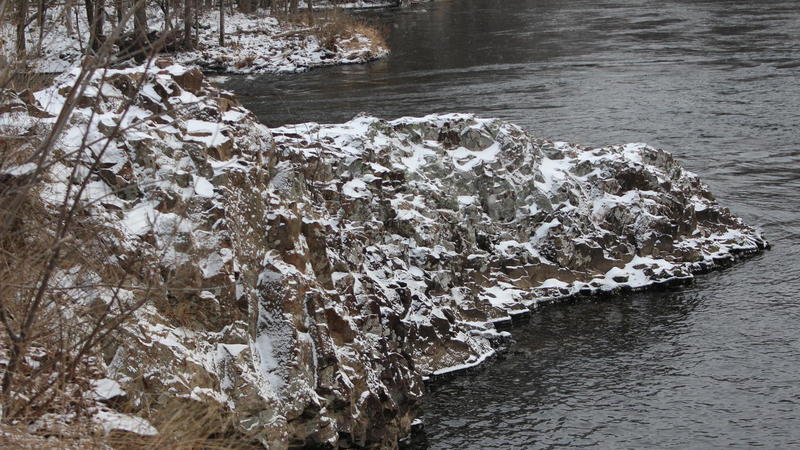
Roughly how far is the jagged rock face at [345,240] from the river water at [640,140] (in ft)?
3.09

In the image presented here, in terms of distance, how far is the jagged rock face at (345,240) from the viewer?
998 centimetres

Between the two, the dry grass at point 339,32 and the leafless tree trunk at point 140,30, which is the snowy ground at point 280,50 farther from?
the leafless tree trunk at point 140,30

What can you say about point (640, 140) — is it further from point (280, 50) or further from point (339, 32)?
point (339, 32)

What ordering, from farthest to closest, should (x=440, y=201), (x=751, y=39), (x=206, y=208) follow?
(x=751, y=39)
(x=440, y=201)
(x=206, y=208)

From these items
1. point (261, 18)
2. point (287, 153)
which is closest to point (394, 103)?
point (287, 153)

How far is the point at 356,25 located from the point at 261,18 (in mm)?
7989

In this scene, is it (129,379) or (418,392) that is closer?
(129,379)

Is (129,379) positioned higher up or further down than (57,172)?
further down

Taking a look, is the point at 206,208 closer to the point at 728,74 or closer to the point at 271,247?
the point at 271,247

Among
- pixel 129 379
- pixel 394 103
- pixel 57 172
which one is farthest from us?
pixel 394 103

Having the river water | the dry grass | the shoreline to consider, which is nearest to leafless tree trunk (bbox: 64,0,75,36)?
the river water

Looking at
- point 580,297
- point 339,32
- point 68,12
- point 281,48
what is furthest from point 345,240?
point 339,32

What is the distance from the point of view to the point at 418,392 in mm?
12375

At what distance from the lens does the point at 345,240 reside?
1352cm
